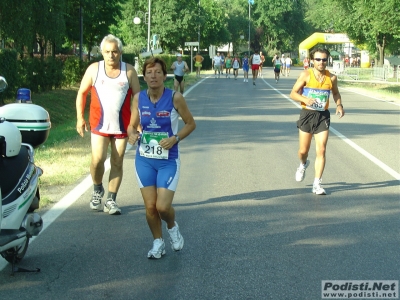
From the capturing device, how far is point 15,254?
229 inches

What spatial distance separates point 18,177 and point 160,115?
1322 millimetres

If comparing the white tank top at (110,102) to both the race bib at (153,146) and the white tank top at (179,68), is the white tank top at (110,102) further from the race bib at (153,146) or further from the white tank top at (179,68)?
the white tank top at (179,68)

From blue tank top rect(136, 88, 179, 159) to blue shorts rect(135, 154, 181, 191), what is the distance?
8 centimetres

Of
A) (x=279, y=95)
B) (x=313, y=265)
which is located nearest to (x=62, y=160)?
(x=313, y=265)

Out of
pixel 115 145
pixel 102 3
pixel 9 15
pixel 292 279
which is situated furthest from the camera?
pixel 102 3

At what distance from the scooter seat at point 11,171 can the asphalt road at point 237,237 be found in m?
0.74

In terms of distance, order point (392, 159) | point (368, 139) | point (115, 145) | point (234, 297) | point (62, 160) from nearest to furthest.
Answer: point (234, 297), point (115, 145), point (62, 160), point (392, 159), point (368, 139)

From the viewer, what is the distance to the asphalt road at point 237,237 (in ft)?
18.1

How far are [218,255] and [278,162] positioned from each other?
5.56m

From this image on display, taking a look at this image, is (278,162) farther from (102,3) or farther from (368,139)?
(102,3)

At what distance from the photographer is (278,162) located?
463 inches

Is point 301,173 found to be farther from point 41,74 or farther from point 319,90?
point 41,74

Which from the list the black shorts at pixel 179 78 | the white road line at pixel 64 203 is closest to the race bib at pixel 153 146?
the white road line at pixel 64 203

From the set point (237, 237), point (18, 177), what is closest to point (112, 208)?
point (237, 237)
